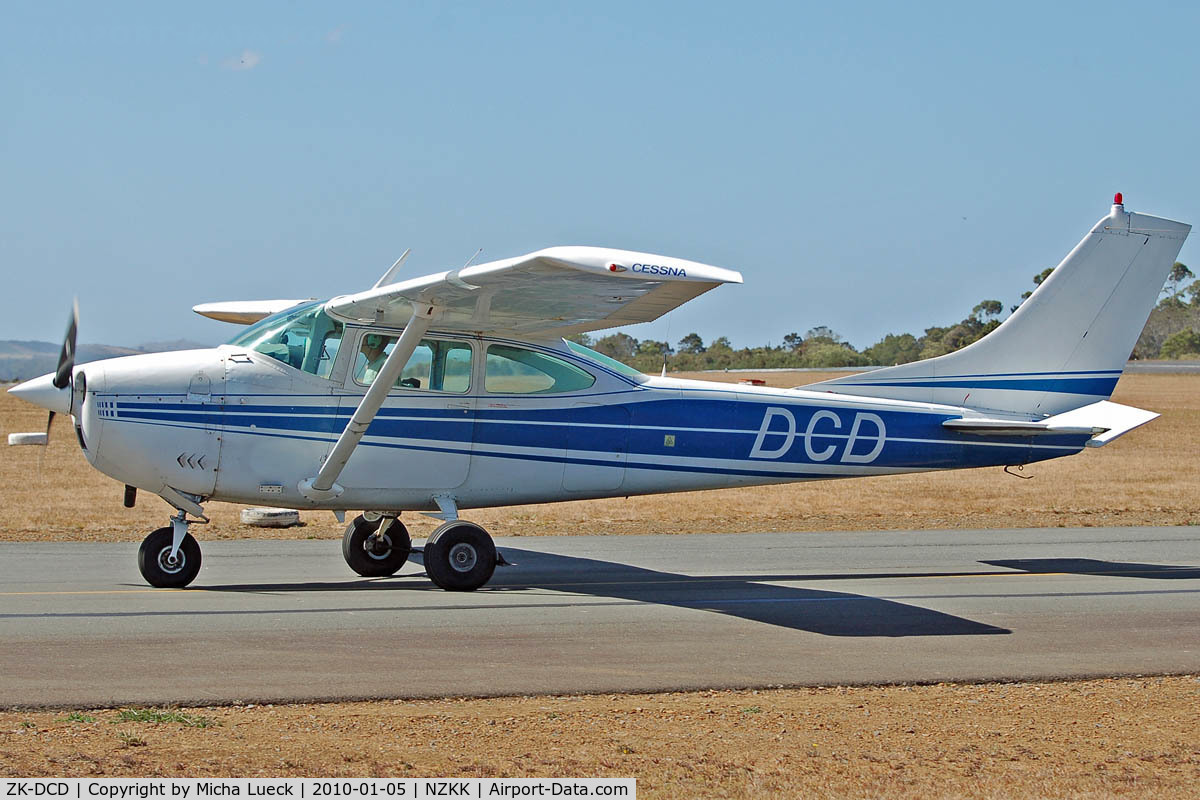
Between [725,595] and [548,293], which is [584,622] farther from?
[548,293]

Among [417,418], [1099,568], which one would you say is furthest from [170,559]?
[1099,568]

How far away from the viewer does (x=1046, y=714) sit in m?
6.38

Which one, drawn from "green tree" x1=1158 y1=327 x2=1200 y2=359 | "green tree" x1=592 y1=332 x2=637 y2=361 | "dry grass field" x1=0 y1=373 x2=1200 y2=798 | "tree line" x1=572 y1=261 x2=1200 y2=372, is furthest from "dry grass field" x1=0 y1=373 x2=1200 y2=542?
"green tree" x1=1158 y1=327 x2=1200 y2=359

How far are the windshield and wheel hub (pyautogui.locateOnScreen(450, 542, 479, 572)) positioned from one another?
2205 millimetres

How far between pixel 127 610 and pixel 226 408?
1990mm

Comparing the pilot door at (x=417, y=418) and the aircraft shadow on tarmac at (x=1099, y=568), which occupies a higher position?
the pilot door at (x=417, y=418)

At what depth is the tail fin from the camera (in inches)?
479

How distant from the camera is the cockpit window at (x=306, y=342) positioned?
10398 millimetres

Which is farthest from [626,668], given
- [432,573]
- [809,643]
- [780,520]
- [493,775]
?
[780,520]

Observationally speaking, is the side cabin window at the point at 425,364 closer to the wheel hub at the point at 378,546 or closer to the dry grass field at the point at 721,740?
the wheel hub at the point at 378,546

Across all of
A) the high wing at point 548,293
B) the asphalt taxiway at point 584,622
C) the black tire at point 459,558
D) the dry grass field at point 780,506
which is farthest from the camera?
the dry grass field at point 780,506

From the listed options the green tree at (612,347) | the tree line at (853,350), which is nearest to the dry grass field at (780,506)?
the green tree at (612,347)

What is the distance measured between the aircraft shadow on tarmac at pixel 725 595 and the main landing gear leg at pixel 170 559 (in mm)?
240

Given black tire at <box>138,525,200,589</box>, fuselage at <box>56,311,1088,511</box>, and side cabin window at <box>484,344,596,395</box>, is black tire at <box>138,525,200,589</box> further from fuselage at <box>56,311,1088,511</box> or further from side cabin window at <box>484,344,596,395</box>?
side cabin window at <box>484,344,596,395</box>
